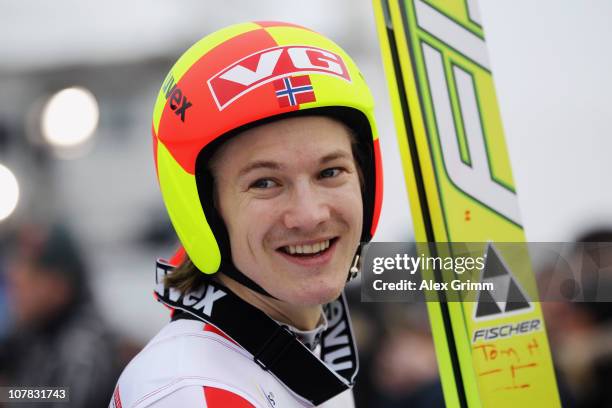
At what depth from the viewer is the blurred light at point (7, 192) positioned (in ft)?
10.8

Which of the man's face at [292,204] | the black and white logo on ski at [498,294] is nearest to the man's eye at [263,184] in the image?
the man's face at [292,204]

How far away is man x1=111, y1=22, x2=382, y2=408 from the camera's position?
1.46 meters

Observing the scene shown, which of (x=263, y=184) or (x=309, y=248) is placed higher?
(x=263, y=184)

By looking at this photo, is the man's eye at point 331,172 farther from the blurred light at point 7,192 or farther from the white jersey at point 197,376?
the blurred light at point 7,192

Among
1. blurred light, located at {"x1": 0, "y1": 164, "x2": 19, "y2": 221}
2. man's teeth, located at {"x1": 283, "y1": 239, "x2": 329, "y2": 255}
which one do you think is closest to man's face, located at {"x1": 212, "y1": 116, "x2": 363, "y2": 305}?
man's teeth, located at {"x1": 283, "y1": 239, "x2": 329, "y2": 255}

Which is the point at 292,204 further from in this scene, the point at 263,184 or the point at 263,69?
the point at 263,69

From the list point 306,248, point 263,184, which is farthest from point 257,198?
point 306,248

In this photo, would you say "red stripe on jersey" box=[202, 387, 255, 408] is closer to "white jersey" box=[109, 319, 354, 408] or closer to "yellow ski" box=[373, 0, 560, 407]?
"white jersey" box=[109, 319, 354, 408]

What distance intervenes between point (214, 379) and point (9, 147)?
2.57m

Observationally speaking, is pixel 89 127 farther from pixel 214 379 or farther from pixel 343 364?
pixel 214 379

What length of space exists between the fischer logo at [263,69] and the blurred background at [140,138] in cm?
58

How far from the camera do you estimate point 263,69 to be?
1.49 metres

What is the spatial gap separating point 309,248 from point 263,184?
180mm

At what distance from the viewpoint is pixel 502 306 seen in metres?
1.76
